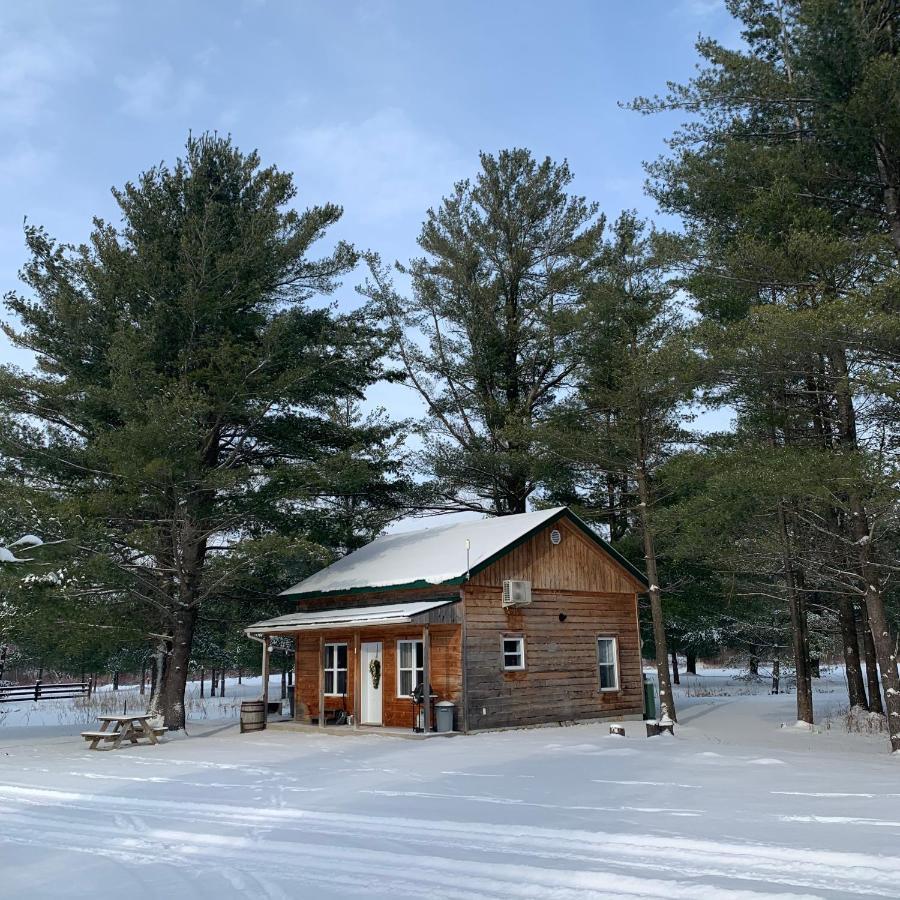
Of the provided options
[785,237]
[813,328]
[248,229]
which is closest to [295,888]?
[813,328]

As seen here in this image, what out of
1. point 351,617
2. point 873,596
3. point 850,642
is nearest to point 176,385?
point 351,617

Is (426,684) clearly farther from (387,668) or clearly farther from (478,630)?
(387,668)

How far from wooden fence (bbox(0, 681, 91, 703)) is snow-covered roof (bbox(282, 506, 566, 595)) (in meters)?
15.5

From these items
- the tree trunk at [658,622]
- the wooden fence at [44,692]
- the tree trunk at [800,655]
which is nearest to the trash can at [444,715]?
the tree trunk at [658,622]

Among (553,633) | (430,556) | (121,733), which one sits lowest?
(121,733)

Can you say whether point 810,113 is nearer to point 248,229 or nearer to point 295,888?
point 248,229

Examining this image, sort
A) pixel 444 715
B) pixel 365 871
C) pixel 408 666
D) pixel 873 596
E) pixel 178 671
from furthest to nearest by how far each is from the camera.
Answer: pixel 178 671 < pixel 408 666 < pixel 444 715 < pixel 873 596 < pixel 365 871

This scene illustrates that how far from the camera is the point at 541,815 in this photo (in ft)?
24.9

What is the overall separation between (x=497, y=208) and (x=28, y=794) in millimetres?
23078

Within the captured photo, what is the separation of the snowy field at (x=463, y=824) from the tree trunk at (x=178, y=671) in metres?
5.85

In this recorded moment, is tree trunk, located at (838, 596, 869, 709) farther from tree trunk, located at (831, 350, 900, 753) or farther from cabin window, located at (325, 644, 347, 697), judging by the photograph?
cabin window, located at (325, 644, 347, 697)

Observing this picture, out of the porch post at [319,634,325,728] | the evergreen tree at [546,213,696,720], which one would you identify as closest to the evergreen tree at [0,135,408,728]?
the porch post at [319,634,325,728]

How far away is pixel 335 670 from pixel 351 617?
9.30ft

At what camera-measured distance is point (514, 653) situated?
18.0 m
